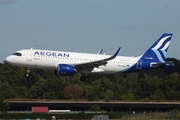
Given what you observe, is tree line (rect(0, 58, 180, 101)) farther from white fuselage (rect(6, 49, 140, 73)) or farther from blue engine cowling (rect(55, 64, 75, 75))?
blue engine cowling (rect(55, 64, 75, 75))

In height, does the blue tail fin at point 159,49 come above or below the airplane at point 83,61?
above

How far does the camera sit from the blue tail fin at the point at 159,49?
275 ft

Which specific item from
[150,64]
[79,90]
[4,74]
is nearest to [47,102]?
[79,90]

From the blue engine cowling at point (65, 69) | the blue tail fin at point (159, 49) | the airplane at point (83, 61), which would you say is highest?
the blue tail fin at point (159, 49)

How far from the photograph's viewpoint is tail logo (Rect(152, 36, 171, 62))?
84.9 metres

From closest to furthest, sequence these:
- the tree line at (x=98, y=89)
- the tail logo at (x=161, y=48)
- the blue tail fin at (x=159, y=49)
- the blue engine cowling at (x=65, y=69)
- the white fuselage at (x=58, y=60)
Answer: the white fuselage at (x=58, y=60) → the blue engine cowling at (x=65, y=69) → the blue tail fin at (x=159, y=49) → the tail logo at (x=161, y=48) → the tree line at (x=98, y=89)

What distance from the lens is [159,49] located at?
283 feet

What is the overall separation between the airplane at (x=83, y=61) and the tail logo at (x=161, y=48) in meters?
0.25

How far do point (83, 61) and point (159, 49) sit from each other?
519 inches

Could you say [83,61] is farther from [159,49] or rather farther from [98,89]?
[98,89]

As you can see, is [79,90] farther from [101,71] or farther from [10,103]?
[101,71]

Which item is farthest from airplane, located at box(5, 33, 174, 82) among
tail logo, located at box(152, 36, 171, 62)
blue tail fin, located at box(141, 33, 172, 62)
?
tail logo, located at box(152, 36, 171, 62)

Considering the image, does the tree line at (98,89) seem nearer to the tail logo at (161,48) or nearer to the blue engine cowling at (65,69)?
the tail logo at (161,48)

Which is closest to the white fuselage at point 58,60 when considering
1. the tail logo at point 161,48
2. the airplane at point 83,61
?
the airplane at point 83,61
